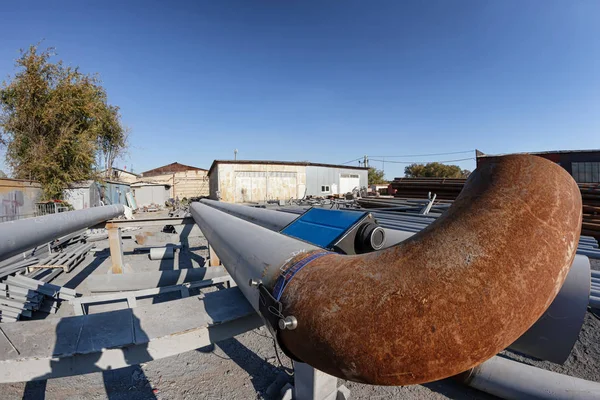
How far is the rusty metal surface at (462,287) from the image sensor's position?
522 mm

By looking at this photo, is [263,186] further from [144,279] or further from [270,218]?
[270,218]

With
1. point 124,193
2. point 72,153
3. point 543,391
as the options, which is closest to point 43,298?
point 543,391

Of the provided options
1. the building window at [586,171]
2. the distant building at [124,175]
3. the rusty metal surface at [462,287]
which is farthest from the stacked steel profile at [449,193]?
the distant building at [124,175]

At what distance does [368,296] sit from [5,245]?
210 cm

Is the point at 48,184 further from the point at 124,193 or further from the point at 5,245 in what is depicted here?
the point at 5,245

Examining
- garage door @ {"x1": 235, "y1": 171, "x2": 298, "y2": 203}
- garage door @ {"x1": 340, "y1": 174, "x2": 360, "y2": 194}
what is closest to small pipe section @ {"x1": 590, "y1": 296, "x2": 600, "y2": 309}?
garage door @ {"x1": 235, "y1": 171, "x2": 298, "y2": 203}

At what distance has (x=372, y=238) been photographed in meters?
1.22

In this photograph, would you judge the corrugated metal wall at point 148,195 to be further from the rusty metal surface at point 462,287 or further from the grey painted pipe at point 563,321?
the grey painted pipe at point 563,321

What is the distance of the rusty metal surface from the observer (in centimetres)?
52

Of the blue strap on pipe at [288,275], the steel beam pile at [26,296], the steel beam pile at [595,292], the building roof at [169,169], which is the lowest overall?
the steel beam pile at [26,296]

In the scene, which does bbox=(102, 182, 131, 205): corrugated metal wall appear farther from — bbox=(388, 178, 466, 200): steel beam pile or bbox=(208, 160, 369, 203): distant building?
bbox=(388, 178, 466, 200): steel beam pile

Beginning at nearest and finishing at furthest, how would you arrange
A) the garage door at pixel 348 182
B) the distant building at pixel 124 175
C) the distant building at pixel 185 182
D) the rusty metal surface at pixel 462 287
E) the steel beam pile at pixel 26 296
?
the rusty metal surface at pixel 462 287, the steel beam pile at pixel 26 296, the garage door at pixel 348 182, the distant building at pixel 124 175, the distant building at pixel 185 182

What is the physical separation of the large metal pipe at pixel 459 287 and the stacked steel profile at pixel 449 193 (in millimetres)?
5566

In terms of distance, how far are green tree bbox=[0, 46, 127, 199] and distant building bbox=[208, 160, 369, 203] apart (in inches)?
303
